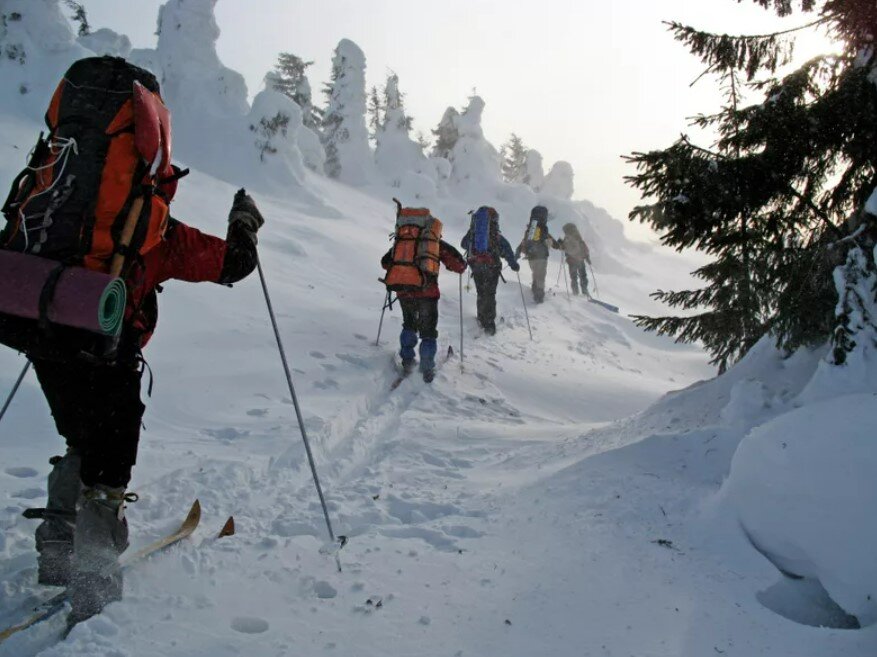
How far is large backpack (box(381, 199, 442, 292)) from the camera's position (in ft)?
25.6

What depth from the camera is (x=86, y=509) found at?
249cm

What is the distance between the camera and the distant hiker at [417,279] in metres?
7.81

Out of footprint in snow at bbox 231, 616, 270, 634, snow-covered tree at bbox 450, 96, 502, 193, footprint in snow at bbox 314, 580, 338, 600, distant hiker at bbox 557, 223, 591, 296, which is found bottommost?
footprint in snow at bbox 231, 616, 270, 634

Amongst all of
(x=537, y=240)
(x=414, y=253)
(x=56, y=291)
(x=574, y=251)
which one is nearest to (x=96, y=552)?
(x=56, y=291)

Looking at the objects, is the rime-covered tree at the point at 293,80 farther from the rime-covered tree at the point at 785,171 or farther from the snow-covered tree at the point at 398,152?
the rime-covered tree at the point at 785,171

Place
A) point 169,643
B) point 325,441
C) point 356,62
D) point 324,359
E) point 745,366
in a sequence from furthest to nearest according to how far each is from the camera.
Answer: point 356,62 < point 324,359 < point 325,441 < point 745,366 < point 169,643

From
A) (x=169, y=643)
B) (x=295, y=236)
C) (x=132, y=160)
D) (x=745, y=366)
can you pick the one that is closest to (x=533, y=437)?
(x=745, y=366)

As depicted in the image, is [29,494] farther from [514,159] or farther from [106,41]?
[514,159]

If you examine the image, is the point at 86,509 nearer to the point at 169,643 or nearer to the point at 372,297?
the point at 169,643

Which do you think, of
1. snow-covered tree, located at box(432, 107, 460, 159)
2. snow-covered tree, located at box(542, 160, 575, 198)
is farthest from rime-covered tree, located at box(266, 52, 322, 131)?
snow-covered tree, located at box(542, 160, 575, 198)

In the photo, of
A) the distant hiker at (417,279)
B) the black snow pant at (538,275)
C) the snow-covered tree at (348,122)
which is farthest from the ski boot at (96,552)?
the snow-covered tree at (348,122)

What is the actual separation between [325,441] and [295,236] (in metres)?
13.6

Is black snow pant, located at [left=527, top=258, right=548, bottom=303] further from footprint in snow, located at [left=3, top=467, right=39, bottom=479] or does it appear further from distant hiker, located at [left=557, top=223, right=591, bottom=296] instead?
footprint in snow, located at [left=3, top=467, right=39, bottom=479]

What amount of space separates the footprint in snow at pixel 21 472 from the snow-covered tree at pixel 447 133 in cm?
5256
